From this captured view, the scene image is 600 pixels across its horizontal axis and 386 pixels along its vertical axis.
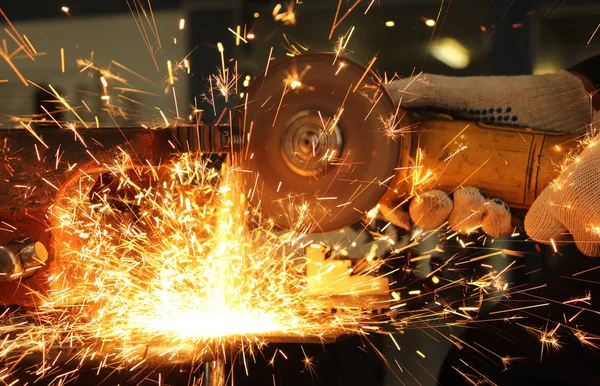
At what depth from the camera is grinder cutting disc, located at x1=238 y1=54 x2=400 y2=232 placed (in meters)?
1.70

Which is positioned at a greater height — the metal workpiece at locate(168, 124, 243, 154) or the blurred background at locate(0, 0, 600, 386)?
the blurred background at locate(0, 0, 600, 386)

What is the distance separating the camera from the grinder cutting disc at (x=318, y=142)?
1.70 meters

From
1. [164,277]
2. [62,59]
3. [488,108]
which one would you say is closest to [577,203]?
[488,108]

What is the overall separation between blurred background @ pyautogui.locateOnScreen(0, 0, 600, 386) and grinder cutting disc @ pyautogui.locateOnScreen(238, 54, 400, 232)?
0.62m

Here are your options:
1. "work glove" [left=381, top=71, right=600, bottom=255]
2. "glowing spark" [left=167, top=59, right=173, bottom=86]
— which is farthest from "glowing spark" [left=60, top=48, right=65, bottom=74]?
"work glove" [left=381, top=71, right=600, bottom=255]

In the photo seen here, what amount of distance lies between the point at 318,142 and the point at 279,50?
126 centimetres

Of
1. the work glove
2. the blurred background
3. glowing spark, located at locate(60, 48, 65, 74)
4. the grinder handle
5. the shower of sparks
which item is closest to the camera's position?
the shower of sparks

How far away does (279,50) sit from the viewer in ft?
9.36

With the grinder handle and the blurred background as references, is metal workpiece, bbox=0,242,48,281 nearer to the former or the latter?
the blurred background

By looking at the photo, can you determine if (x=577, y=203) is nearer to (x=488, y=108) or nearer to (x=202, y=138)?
(x=488, y=108)

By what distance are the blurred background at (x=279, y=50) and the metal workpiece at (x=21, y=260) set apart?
0.82 meters

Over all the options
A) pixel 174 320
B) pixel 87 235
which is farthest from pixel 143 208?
pixel 174 320

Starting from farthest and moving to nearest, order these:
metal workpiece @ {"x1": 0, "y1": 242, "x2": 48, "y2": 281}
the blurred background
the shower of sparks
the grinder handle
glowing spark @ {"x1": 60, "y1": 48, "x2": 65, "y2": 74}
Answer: glowing spark @ {"x1": 60, "y1": 48, "x2": 65, "y2": 74}, the blurred background, the grinder handle, the shower of sparks, metal workpiece @ {"x1": 0, "y1": 242, "x2": 48, "y2": 281}

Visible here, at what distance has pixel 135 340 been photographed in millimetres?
1625
